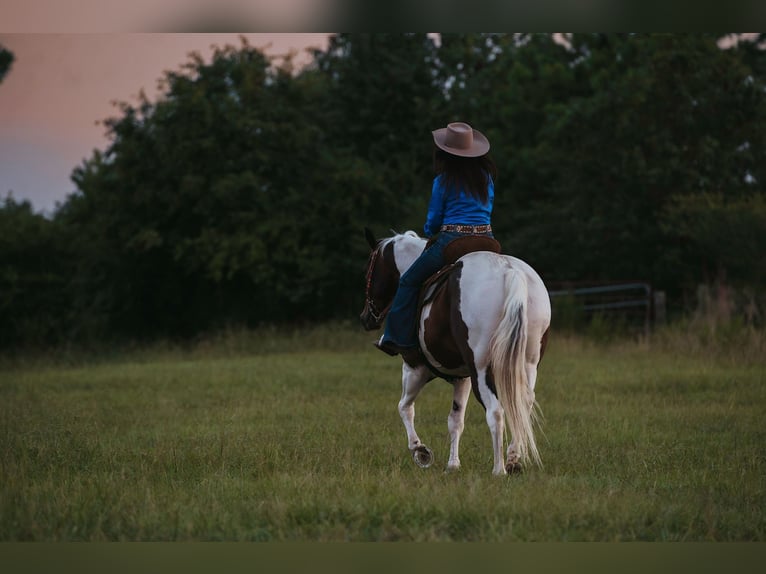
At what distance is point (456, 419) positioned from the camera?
8578 mm

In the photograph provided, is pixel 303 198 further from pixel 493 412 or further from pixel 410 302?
pixel 493 412

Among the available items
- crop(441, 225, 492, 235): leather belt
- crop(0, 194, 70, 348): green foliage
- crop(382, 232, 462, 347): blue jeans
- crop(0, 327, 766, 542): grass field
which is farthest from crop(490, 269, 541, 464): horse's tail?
crop(0, 194, 70, 348): green foliage

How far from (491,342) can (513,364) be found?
25 cm

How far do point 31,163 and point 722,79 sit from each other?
1911 centimetres

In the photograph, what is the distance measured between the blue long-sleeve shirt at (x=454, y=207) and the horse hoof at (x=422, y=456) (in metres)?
1.81

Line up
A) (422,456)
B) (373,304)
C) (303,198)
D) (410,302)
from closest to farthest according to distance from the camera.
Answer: (422,456)
(410,302)
(373,304)
(303,198)

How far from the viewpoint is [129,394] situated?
15500 mm

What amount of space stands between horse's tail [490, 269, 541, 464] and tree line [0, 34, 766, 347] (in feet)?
69.2

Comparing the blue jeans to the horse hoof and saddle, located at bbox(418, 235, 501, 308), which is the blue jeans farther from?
the horse hoof

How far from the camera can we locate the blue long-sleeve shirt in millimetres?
8406

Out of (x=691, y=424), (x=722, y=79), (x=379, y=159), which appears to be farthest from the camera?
(x=379, y=159)

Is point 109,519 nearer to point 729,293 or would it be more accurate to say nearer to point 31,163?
point 31,163

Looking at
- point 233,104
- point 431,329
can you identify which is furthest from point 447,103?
point 431,329

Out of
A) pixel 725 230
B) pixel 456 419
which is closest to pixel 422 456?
pixel 456 419
